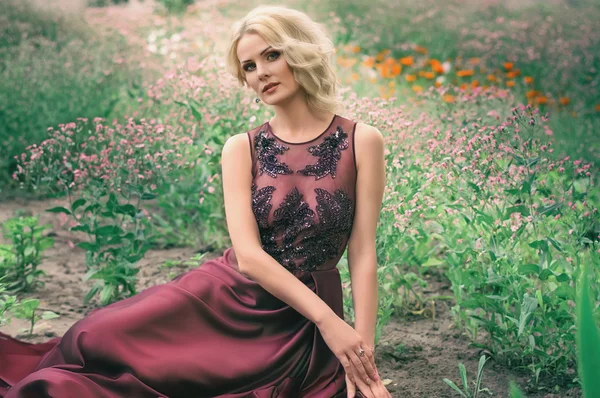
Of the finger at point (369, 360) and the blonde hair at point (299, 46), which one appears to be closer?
the finger at point (369, 360)

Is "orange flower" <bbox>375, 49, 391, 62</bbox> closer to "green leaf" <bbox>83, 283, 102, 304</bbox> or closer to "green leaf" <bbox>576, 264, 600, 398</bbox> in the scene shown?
"green leaf" <bbox>83, 283, 102, 304</bbox>

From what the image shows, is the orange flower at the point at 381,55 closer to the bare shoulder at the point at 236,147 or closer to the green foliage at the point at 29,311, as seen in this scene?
the green foliage at the point at 29,311

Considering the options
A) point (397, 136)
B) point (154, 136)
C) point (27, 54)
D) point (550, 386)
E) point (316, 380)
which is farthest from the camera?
point (27, 54)

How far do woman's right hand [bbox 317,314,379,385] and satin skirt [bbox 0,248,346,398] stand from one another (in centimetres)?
11

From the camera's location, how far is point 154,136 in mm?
3742

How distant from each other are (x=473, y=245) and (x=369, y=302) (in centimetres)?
85

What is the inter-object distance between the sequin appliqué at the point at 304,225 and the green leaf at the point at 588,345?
1.09 meters

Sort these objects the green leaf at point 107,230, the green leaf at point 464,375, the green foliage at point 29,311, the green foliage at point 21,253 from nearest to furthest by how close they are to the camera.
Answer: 1. the green leaf at point 464,375
2. the green foliage at point 29,311
3. the green leaf at point 107,230
4. the green foliage at point 21,253

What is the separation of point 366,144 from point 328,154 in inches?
4.8

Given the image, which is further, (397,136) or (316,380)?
(397,136)

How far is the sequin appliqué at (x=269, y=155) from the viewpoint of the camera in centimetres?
227

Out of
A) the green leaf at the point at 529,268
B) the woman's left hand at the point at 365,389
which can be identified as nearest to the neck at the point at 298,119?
the woman's left hand at the point at 365,389

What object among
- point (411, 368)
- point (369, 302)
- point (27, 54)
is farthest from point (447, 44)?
point (369, 302)

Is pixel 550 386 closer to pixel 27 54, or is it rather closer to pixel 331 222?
pixel 331 222
